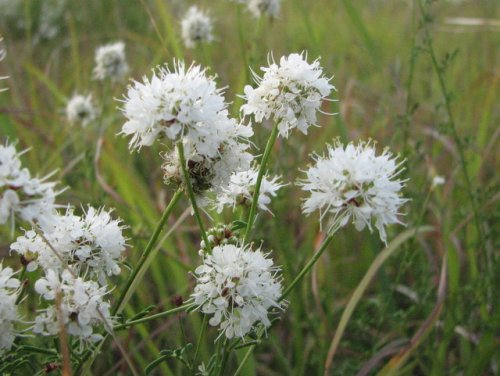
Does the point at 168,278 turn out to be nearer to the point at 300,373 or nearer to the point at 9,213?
the point at 300,373

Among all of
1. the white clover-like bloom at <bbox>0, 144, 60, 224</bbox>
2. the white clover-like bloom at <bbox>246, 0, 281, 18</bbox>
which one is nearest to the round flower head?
the white clover-like bloom at <bbox>0, 144, 60, 224</bbox>

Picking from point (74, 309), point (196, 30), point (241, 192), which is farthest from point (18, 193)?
point (196, 30)

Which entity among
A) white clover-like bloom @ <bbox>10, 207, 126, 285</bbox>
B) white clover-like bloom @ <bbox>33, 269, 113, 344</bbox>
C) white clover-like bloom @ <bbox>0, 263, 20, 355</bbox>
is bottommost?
white clover-like bloom @ <bbox>0, 263, 20, 355</bbox>

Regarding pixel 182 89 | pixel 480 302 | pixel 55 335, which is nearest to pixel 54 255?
pixel 55 335

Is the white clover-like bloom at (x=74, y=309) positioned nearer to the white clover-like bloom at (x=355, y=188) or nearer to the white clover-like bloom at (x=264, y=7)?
the white clover-like bloom at (x=355, y=188)

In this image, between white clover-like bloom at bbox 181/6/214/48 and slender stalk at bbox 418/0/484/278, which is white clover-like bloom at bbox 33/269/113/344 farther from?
white clover-like bloom at bbox 181/6/214/48

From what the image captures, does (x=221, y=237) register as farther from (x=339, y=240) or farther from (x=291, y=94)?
(x=339, y=240)
